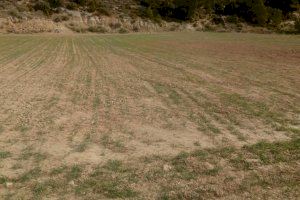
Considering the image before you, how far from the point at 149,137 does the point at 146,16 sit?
78.2 metres

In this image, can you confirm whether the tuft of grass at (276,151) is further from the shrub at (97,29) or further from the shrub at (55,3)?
the shrub at (55,3)

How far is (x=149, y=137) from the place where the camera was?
1012 cm

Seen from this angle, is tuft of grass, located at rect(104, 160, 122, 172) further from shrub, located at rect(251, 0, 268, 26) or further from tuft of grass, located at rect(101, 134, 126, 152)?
shrub, located at rect(251, 0, 268, 26)

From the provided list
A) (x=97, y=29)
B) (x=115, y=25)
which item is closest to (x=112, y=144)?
(x=97, y=29)

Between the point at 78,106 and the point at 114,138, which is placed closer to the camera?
the point at 114,138

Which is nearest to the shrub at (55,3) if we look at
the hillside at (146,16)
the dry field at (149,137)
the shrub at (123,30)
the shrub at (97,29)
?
the hillside at (146,16)

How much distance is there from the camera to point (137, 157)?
8711 millimetres

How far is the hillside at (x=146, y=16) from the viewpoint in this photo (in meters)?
75.3

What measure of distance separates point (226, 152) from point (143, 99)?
6002 mm

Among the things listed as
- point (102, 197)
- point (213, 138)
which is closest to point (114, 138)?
point (213, 138)

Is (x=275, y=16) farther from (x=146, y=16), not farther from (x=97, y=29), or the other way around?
(x=97, y=29)

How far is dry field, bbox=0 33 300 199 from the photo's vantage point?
24.0ft

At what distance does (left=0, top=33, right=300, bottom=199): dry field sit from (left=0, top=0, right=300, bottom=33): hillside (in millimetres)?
55748

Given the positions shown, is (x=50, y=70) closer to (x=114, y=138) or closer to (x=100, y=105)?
(x=100, y=105)
